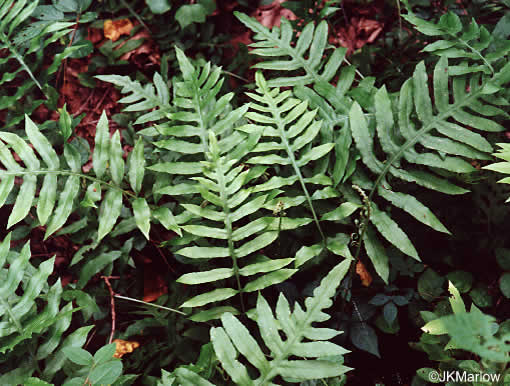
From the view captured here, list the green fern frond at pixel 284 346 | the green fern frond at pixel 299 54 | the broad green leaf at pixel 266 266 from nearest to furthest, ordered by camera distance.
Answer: the green fern frond at pixel 284 346 → the broad green leaf at pixel 266 266 → the green fern frond at pixel 299 54

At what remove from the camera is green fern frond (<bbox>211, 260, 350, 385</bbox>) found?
1.23 m

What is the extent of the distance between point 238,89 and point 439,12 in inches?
53.2

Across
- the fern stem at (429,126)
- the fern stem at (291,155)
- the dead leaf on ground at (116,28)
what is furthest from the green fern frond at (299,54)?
the dead leaf on ground at (116,28)

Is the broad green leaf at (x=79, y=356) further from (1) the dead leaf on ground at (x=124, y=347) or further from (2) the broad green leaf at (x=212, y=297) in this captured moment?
(1) the dead leaf on ground at (x=124, y=347)

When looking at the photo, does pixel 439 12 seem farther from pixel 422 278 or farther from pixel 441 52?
pixel 422 278

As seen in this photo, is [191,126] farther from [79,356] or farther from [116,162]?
[79,356]

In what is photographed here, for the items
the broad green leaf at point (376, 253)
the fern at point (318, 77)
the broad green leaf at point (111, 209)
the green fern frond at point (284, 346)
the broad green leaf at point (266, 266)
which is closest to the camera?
the green fern frond at point (284, 346)

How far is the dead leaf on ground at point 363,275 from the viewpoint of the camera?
73.9 inches

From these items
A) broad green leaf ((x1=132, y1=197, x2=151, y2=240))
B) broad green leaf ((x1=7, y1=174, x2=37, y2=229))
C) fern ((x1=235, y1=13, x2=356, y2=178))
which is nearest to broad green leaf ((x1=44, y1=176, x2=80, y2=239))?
broad green leaf ((x1=7, y1=174, x2=37, y2=229))

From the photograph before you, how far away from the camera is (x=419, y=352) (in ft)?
5.87

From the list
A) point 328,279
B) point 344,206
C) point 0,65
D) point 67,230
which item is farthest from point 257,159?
point 0,65

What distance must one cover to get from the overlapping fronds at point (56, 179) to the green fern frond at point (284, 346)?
22.8 inches

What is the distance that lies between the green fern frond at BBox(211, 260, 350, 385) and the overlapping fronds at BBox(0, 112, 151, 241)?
58 cm

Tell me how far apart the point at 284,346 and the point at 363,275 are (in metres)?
0.76
